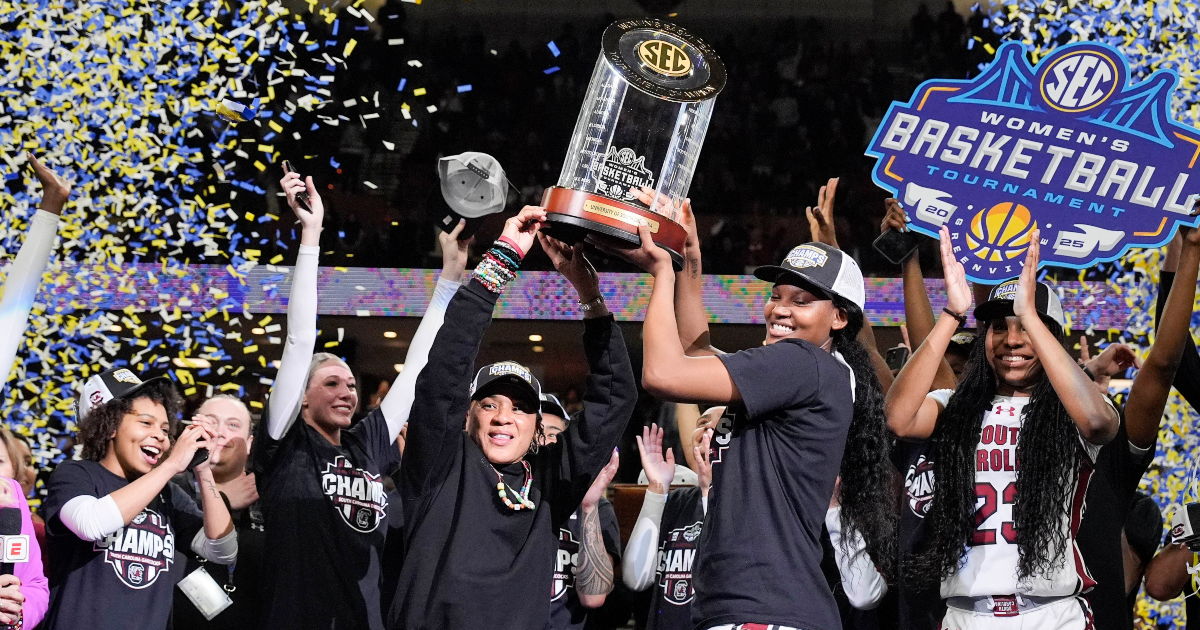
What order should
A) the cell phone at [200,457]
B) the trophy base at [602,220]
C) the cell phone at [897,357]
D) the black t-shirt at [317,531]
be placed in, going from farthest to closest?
the cell phone at [897,357], the cell phone at [200,457], the black t-shirt at [317,531], the trophy base at [602,220]

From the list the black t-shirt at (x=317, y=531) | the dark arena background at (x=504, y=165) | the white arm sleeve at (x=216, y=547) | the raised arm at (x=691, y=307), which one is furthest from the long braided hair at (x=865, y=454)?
the dark arena background at (x=504, y=165)

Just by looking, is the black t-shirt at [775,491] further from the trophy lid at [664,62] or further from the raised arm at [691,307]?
the trophy lid at [664,62]

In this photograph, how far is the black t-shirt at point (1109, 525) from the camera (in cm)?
346

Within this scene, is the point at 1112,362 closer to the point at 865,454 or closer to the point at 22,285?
the point at 865,454

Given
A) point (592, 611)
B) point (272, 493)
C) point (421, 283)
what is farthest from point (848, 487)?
point (421, 283)

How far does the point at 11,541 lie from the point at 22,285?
2.65 ft

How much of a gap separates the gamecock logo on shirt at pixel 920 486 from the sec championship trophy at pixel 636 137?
1258mm

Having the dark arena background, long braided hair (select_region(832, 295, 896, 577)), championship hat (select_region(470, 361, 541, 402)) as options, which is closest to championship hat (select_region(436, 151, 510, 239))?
championship hat (select_region(470, 361, 541, 402))

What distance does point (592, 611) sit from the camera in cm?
420

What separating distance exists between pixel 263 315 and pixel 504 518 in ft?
23.8

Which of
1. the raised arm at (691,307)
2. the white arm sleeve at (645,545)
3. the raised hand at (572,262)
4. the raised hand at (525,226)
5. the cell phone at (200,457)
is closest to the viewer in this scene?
the raised hand at (525,226)

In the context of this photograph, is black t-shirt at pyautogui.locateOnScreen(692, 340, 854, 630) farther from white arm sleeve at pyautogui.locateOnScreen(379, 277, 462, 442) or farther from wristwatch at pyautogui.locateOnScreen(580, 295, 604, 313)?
white arm sleeve at pyautogui.locateOnScreen(379, 277, 462, 442)

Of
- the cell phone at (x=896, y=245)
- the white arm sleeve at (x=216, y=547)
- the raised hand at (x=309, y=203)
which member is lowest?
the white arm sleeve at (x=216, y=547)

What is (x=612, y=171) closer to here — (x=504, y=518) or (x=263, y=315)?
(x=504, y=518)
